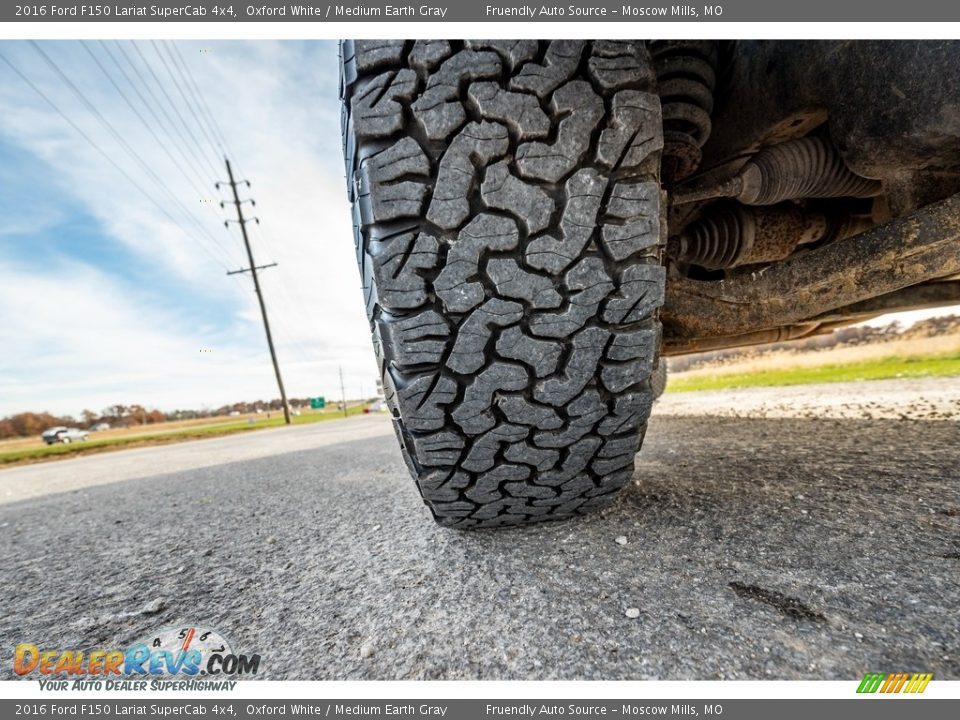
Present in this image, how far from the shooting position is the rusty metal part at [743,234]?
135cm

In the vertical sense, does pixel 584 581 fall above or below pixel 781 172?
below

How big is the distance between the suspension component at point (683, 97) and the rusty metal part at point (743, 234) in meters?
0.39

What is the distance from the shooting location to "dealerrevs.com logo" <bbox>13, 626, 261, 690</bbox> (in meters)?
0.66

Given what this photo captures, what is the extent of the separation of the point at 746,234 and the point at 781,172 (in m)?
0.26

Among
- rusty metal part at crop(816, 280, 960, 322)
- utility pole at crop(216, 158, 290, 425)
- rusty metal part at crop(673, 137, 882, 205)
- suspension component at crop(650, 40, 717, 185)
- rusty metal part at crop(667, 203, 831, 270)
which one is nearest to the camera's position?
suspension component at crop(650, 40, 717, 185)

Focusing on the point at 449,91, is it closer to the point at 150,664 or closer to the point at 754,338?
the point at 150,664

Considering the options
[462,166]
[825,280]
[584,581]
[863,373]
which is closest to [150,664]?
[584,581]

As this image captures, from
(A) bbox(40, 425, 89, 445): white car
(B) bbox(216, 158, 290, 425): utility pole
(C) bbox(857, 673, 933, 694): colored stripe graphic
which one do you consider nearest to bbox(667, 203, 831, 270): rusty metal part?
(C) bbox(857, 673, 933, 694): colored stripe graphic

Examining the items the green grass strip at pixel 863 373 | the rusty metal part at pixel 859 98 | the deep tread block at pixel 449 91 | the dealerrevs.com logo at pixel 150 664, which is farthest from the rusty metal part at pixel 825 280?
the green grass strip at pixel 863 373

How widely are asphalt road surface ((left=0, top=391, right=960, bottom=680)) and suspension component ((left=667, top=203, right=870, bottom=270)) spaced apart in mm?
720

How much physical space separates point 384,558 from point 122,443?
37.0ft

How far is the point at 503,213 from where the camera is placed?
0.72 m

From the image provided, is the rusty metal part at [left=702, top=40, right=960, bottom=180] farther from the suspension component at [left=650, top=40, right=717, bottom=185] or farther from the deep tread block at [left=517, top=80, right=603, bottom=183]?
the deep tread block at [left=517, top=80, right=603, bottom=183]
